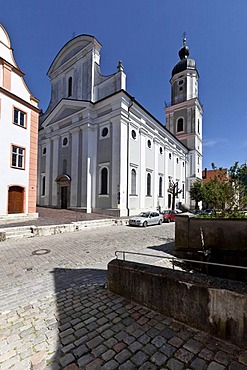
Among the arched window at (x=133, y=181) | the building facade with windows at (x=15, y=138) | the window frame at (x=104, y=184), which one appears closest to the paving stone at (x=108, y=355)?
the building facade with windows at (x=15, y=138)

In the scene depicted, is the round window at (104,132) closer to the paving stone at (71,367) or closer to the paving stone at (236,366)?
the paving stone at (71,367)

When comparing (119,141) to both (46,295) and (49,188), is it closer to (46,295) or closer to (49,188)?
(49,188)

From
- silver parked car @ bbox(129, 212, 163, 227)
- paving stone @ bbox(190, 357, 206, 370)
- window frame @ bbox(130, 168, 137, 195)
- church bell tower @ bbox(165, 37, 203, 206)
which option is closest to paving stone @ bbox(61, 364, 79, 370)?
paving stone @ bbox(190, 357, 206, 370)

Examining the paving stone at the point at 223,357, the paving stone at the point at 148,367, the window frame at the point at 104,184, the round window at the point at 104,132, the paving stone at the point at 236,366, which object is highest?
the round window at the point at 104,132

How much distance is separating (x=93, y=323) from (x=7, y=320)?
1.57 meters

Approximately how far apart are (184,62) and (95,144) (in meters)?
31.6

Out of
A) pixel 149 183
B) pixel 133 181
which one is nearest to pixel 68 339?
pixel 133 181

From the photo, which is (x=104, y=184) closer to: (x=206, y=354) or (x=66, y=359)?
(x=66, y=359)

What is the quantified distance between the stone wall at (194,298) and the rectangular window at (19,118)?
1611cm

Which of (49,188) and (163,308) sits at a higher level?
(49,188)

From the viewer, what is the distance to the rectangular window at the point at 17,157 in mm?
15547

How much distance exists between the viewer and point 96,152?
24.9 meters

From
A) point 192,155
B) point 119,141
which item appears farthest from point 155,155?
point 192,155

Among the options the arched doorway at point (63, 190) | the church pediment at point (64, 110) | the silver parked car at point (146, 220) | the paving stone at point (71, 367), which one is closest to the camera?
the paving stone at point (71, 367)
